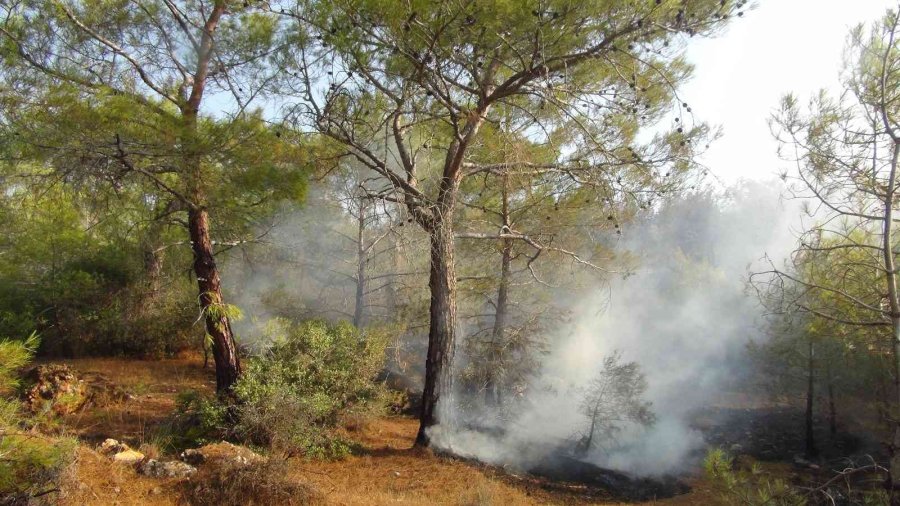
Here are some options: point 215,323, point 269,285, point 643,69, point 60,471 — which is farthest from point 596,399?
point 269,285

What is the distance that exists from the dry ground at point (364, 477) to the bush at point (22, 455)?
0.21 meters

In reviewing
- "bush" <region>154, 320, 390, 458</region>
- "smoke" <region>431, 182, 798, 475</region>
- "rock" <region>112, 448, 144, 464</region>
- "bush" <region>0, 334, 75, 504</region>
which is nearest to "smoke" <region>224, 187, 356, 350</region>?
"bush" <region>154, 320, 390, 458</region>

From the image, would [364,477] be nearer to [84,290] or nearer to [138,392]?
[138,392]

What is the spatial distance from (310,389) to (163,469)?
2723 millimetres

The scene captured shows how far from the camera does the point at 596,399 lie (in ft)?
32.3

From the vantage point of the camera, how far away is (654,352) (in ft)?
62.0

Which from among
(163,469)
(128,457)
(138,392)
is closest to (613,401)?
(163,469)

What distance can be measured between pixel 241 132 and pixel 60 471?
159 inches

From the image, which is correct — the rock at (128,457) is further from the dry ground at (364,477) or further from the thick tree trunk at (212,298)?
the thick tree trunk at (212,298)

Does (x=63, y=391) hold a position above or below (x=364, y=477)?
above

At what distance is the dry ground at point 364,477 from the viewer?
4594 mm

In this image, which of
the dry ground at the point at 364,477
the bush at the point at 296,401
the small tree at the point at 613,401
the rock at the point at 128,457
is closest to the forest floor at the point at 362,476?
the dry ground at the point at 364,477

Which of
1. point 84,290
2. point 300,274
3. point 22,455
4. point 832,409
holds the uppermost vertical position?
point 300,274

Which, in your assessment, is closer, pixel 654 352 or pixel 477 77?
pixel 477 77
